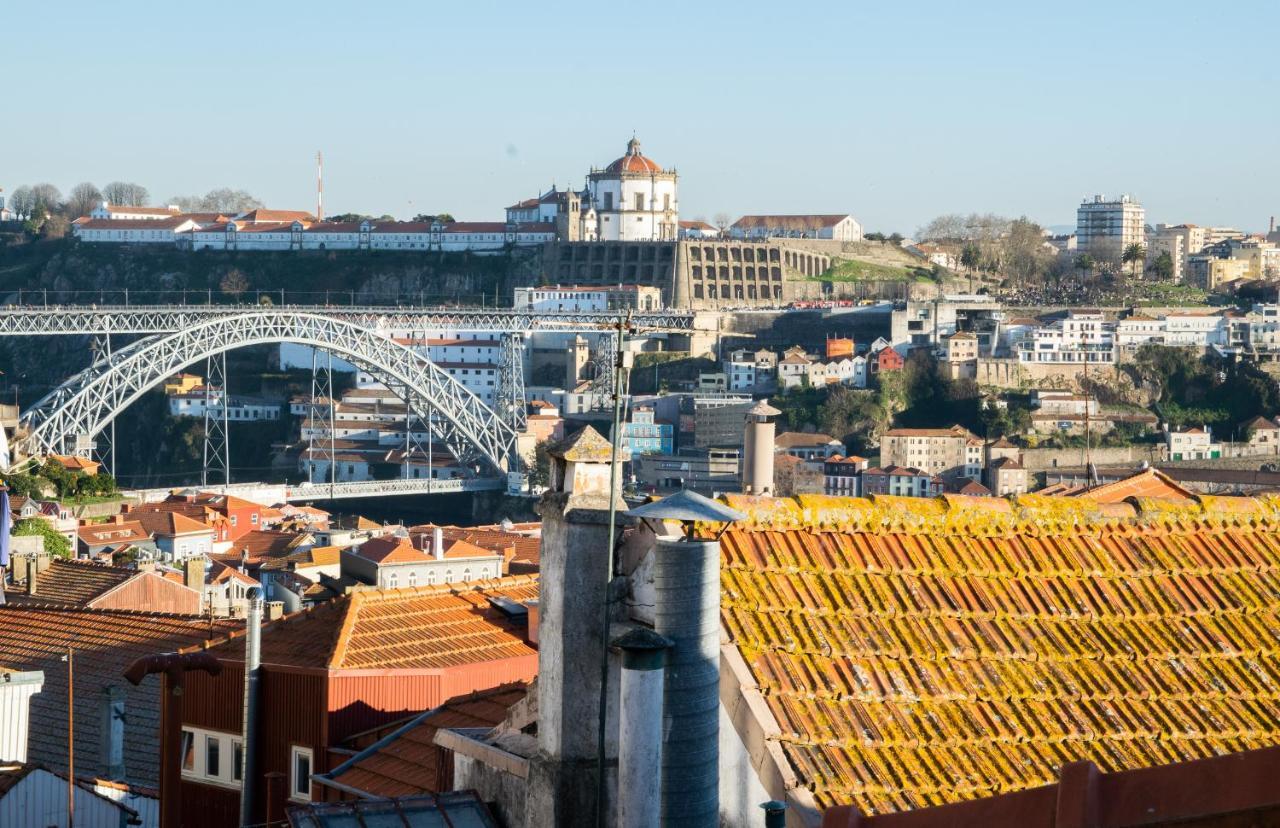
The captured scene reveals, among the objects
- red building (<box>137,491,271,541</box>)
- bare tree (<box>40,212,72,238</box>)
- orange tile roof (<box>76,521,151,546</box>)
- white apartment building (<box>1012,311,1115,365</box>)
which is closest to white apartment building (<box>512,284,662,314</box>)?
white apartment building (<box>1012,311,1115,365</box>)

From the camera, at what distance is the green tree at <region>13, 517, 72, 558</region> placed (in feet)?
82.5

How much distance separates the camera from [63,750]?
10.1m

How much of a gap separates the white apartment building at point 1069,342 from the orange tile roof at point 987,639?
7660 cm

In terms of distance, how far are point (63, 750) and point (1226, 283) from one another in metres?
103

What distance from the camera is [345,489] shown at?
2633 inches

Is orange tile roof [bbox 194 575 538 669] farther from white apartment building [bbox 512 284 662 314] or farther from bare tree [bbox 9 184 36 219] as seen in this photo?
bare tree [bbox 9 184 36 219]

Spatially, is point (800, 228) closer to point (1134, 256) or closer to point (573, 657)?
point (1134, 256)

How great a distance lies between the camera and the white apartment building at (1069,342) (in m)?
81.9

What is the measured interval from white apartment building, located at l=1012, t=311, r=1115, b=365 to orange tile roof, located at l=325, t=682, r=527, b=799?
2956 inches

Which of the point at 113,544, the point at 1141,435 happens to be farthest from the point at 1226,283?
the point at 113,544

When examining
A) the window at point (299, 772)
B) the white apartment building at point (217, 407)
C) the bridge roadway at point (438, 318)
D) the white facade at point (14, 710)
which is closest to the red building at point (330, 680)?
the window at point (299, 772)

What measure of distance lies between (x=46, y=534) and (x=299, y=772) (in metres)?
19.2

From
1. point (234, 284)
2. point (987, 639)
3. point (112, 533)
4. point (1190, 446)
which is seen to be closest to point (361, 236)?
point (234, 284)

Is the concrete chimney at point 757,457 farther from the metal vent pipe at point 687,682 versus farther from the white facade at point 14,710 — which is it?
the metal vent pipe at point 687,682
